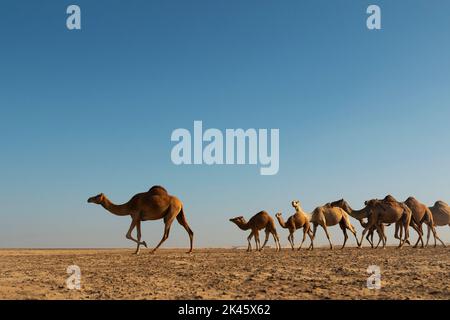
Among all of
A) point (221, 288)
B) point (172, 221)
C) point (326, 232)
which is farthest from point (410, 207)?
point (221, 288)

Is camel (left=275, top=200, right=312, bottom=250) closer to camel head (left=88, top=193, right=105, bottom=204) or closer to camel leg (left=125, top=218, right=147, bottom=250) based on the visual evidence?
camel leg (left=125, top=218, right=147, bottom=250)

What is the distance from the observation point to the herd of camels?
1788cm

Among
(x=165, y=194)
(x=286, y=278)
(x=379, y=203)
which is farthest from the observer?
(x=379, y=203)

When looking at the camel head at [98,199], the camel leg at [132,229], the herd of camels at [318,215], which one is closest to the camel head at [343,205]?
the herd of camels at [318,215]

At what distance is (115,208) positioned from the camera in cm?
1839

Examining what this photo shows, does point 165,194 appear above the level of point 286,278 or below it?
above

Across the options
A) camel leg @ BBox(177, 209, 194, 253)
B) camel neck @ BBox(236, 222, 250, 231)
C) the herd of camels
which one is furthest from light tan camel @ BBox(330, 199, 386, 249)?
camel leg @ BBox(177, 209, 194, 253)

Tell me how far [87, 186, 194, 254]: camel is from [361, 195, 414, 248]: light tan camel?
33.0 feet

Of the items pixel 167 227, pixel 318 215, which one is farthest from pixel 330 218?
pixel 167 227

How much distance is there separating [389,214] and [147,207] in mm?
12600

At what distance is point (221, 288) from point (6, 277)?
4821mm

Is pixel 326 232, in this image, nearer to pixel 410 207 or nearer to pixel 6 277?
pixel 410 207

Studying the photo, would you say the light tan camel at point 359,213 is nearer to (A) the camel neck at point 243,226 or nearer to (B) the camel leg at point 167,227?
(A) the camel neck at point 243,226
